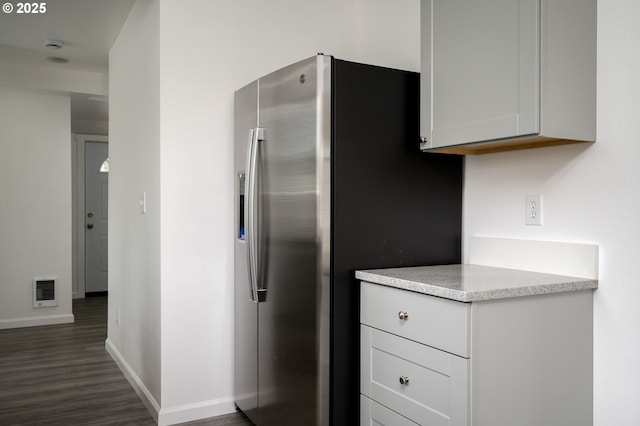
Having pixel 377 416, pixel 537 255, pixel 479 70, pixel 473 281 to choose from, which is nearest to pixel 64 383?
pixel 377 416

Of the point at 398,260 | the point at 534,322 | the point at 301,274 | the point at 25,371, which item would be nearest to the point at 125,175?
the point at 25,371

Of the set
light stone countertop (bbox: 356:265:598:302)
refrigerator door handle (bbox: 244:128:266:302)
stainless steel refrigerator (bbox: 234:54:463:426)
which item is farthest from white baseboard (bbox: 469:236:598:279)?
refrigerator door handle (bbox: 244:128:266:302)

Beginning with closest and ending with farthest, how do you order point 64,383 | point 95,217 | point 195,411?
point 195,411
point 64,383
point 95,217

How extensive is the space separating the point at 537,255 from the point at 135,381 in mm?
2591

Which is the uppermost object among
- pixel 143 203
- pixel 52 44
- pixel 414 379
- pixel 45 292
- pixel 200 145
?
pixel 52 44

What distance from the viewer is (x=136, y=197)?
133 inches

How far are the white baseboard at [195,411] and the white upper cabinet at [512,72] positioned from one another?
6.13ft

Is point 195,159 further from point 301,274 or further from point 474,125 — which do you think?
point 474,125

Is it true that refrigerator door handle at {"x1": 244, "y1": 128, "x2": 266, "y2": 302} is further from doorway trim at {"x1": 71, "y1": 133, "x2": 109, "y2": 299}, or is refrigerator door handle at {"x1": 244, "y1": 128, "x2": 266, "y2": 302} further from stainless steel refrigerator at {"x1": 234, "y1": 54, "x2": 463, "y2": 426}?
doorway trim at {"x1": 71, "y1": 133, "x2": 109, "y2": 299}

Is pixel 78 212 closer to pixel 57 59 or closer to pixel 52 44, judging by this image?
pixel 57 59

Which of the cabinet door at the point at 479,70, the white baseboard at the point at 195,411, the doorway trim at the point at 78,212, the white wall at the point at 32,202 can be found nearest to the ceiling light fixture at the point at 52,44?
the white wall at the point at 32,202

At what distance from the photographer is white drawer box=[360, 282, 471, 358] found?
5.08 feet

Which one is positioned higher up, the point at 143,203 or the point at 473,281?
the point at 143,203

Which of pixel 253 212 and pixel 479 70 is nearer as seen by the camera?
pixel 479 70
